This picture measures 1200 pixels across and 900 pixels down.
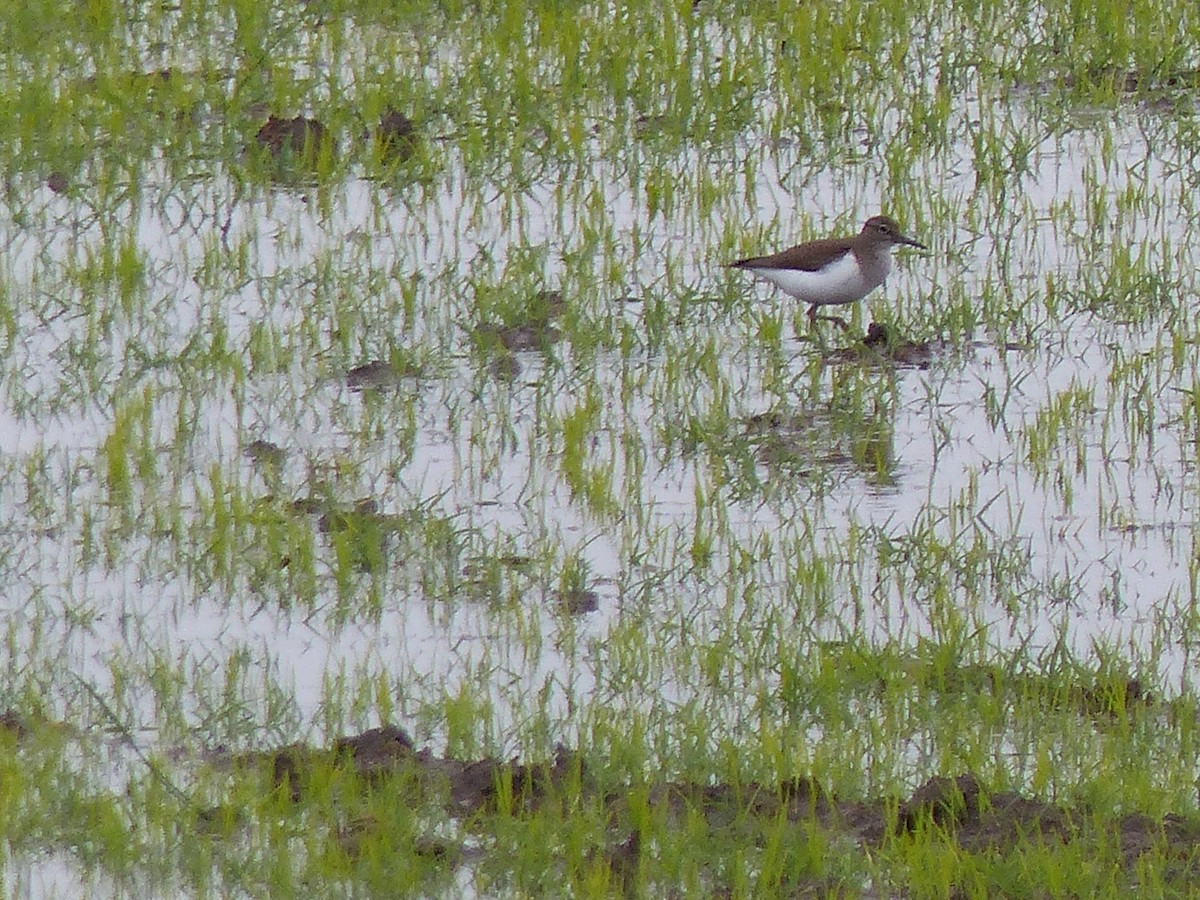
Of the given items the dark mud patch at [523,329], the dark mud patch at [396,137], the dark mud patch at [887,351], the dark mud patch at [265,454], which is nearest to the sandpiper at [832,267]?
the dark mud patch at [887,351]

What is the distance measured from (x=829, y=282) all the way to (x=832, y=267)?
46 mm

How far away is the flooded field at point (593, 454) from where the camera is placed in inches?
182

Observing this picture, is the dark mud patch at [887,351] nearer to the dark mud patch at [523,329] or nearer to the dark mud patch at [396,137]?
the dark mud patch at [523,329]

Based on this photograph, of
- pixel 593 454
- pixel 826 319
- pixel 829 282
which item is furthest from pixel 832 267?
pixel 593 454

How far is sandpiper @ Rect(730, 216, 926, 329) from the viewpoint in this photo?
24.7ft

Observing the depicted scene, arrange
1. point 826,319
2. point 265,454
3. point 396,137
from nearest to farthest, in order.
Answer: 1. point 265,454
2. point 826,319
3. point 396,137

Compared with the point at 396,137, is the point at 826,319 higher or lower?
lower

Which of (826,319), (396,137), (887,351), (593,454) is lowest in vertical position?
(593,454)

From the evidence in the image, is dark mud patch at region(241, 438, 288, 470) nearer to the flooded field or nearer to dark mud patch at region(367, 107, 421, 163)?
the flooded field

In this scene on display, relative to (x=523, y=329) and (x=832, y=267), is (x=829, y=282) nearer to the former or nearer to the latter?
(x=832, y=267)

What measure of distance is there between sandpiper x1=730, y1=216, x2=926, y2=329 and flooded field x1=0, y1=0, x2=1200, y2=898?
0.15 meters

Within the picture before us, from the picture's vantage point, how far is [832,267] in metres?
7.53

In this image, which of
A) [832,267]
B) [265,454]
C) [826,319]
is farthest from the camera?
[826,319]

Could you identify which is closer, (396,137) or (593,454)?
(593,454)
